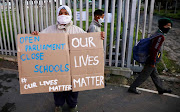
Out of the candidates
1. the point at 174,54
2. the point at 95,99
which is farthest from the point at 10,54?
the point at 174,54

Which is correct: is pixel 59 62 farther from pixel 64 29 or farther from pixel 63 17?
pixel 63 17

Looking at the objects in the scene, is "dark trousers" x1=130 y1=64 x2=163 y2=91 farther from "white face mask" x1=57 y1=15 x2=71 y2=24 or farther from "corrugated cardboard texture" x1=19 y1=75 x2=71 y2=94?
"white face mask" x1=57 y1=15 x2=71 y2=24

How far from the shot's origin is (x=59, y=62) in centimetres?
265

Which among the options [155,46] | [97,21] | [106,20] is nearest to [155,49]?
[155,46]

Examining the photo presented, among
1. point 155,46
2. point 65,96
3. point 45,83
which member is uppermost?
point 155,46

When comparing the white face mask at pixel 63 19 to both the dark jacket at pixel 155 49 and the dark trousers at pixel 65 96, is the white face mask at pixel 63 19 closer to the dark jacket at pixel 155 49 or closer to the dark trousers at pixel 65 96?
the dark trousers at pixel 65 96

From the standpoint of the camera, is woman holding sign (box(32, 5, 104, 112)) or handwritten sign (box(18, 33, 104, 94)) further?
woman holding sign (box(32, 5, 104, 112))

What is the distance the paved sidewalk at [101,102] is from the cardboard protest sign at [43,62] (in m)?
0.85

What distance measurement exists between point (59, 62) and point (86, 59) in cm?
40

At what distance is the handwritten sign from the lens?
260 centimetres

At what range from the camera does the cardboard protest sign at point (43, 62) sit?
8.49 ft

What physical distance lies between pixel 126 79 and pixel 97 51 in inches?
88.8

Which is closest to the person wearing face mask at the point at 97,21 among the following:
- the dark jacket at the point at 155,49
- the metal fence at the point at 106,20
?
the metal fence at the point at 106,20

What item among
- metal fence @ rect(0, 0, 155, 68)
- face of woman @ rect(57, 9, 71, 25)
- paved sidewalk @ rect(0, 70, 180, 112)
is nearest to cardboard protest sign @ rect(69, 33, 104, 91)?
face of woman @ rect(57, 9, 71, 25)
